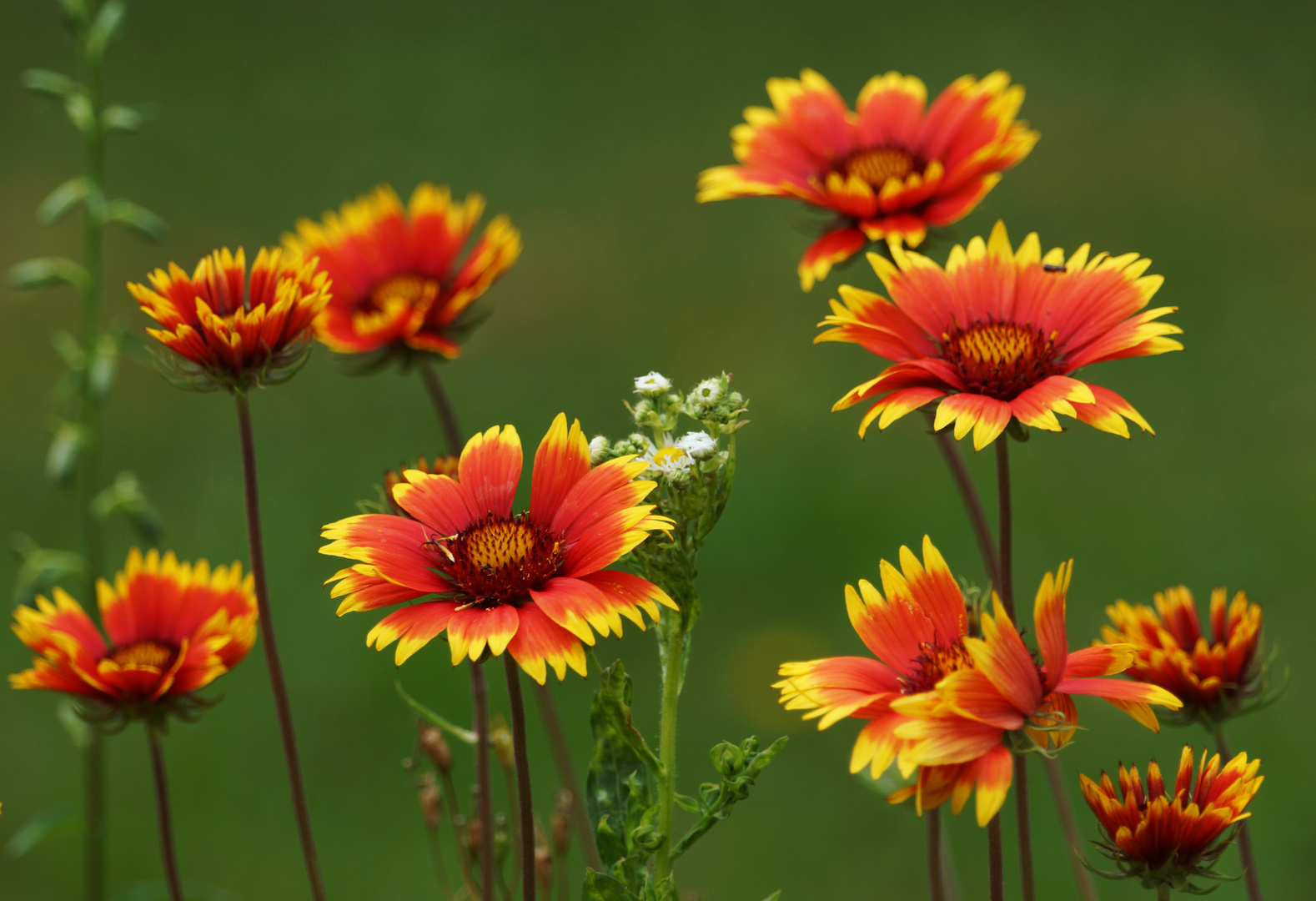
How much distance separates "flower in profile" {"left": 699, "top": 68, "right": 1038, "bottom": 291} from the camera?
4.67 feet

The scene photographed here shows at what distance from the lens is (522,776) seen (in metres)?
0.92

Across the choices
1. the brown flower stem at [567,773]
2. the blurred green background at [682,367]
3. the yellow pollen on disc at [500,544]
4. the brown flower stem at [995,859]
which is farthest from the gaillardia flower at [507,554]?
the blurred green background at [682,367]

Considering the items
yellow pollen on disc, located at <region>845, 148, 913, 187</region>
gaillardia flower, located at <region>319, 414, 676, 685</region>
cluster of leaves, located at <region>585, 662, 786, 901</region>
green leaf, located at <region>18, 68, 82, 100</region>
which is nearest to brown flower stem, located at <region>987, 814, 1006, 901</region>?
cluster of leaves, located at <region>585, 662, 786, 901</region>

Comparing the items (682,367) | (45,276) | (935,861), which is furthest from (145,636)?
(682,367)

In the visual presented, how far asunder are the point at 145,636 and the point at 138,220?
47 cm

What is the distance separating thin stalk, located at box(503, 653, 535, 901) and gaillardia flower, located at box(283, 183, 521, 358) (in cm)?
63

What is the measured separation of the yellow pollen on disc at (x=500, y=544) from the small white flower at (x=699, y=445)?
16 cm

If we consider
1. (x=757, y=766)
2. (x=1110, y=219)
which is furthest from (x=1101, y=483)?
(x=757, y=766)

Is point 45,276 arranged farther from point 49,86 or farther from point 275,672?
point 275,672

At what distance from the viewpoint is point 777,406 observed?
3307mm

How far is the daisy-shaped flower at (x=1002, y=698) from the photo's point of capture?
0.78m

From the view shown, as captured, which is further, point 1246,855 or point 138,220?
point 138,220

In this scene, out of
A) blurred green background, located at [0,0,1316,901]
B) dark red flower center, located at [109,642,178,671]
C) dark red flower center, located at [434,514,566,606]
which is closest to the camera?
dark red flower center, located at [434,514,566,606]

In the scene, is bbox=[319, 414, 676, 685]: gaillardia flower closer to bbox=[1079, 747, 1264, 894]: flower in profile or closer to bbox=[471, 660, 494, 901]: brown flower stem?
bbox=[471, 660, 494, 901]: brown flower stem
